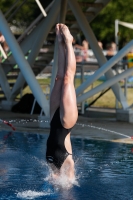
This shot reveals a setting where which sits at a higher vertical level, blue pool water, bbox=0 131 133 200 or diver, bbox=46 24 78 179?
diver, bbox=46 24 78 179

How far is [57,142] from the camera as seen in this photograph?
8.30 meters

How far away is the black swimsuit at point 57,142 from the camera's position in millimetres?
8266

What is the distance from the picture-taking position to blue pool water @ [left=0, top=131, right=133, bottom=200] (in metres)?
8.38

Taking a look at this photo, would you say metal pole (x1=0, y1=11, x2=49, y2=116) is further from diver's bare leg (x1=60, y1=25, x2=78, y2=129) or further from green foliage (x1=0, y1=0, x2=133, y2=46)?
green foliage (x1=0, y1=0, x2=133, y2=46)

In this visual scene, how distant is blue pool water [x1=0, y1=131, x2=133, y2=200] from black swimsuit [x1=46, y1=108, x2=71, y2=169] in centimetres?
45

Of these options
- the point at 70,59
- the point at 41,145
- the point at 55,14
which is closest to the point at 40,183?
the point at 70,59

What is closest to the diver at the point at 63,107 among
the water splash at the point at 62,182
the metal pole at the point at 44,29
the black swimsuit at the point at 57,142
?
the black swimsuit at the point at 57,142

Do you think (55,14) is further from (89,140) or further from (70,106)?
(70,106)

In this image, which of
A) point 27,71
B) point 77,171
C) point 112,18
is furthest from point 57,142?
point 112,18

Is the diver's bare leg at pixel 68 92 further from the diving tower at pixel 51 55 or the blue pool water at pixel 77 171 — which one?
the diving tower at pixel 51 55

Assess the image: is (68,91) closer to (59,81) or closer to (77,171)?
(59,81)

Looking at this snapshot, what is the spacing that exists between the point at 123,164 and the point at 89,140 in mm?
2874

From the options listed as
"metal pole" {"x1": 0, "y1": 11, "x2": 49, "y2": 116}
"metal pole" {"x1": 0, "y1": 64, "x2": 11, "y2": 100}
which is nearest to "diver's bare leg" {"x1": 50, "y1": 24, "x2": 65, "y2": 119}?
"metal pole" {"x1": 0, "y1": 11, "x2": 49, "y2": 116}

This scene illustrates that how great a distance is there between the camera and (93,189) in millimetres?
8656
